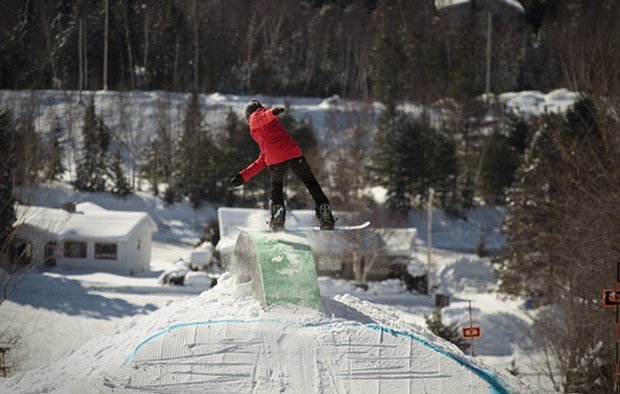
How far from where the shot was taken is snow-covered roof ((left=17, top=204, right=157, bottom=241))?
119 ft

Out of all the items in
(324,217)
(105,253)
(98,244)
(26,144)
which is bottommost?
(105,253)

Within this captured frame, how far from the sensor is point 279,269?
26.8 feet

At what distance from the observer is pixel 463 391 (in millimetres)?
6957

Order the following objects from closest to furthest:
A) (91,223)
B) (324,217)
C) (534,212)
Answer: (324,217) → (534,212) → (91,223)

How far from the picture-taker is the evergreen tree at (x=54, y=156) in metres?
44.4

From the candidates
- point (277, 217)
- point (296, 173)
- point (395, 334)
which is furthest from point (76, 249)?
point (395, 334)

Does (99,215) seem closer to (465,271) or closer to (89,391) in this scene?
(465,271)

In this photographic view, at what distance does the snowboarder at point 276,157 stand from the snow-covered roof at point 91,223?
27.0m

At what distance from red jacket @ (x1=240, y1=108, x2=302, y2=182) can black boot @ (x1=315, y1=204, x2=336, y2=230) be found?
0.74 meters

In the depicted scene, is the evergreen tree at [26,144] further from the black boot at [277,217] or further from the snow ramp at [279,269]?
the snow ramp at [279,269]

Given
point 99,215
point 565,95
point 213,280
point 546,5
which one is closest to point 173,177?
point 99,215

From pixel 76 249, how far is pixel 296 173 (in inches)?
1158

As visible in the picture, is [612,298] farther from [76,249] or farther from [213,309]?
[76,249]

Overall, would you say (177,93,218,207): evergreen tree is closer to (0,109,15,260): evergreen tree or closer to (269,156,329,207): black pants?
(0,109,15,260): evergreen tree
